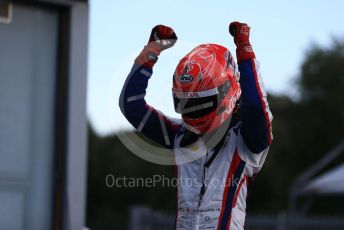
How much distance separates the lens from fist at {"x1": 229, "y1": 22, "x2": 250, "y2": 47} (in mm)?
3367

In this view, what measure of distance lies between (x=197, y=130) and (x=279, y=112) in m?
27.1

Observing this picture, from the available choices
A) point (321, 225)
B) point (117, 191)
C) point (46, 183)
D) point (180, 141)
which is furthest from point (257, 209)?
point (180, 141)

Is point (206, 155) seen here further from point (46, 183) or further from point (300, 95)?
point (300, 95)

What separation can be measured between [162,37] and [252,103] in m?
0.77

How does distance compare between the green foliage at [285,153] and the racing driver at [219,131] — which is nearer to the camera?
the racing driver at [219,131]

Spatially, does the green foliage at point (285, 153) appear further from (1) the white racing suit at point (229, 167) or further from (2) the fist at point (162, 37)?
(1) the white racing suit at point (229, 167)

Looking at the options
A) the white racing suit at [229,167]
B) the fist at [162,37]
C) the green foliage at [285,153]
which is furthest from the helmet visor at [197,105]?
the green foliage at [285,153]

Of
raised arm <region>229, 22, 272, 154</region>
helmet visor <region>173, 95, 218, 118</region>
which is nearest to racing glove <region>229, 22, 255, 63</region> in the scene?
raised arm <region>229, 22, 272, 154</region>

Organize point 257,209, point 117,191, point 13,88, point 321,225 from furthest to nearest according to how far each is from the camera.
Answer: point 117,191 → point 257,209 → point 321,225 → point 13,88

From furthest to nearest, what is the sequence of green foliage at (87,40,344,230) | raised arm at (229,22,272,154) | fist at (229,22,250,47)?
1. green foliage at (87,40,344,230)
2. fist at (229,22,250,47)
3. raised arm at (229,22,272,154)

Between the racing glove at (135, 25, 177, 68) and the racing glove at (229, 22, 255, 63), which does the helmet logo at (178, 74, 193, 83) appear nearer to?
the racing glove at (229, 22, 255, 63)

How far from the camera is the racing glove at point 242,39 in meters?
3.32

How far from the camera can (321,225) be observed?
40.0 feet

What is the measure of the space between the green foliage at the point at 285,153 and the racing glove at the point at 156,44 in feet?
62.0
